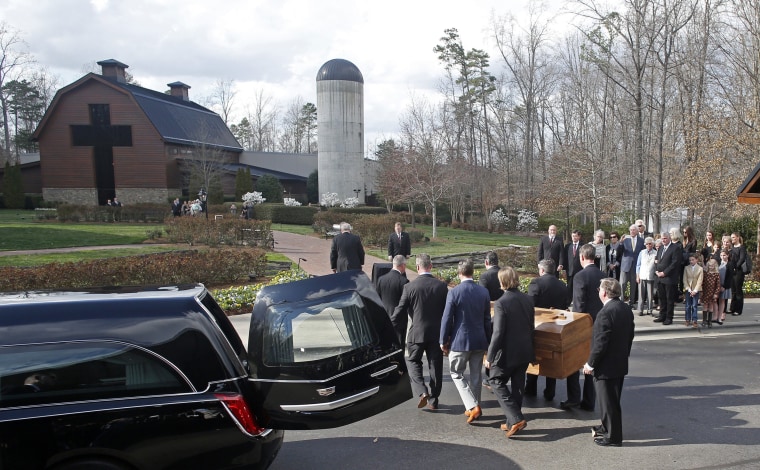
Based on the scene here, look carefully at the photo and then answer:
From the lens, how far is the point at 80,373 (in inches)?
142

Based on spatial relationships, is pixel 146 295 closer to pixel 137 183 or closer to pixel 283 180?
pixel 137 183

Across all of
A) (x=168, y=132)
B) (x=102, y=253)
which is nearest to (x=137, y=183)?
(x=168, y=132)

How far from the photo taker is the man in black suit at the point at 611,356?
16.9 ft

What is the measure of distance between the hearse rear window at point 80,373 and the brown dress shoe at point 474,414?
127 inches

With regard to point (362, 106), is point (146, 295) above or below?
below

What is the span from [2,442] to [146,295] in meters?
1.24

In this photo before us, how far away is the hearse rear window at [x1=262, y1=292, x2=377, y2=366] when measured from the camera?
4.07m

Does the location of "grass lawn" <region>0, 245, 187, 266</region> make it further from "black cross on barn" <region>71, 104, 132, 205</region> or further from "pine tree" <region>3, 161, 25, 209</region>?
"pine tree" <region>3, 161, 25, 209</region>

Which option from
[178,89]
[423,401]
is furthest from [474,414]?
[178,89]

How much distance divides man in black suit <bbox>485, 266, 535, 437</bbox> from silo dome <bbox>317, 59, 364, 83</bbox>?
40225mm

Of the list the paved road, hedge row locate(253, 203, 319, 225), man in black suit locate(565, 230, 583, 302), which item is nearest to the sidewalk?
man in black suit locate(565, 230, 583, 302)

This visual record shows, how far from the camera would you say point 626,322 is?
17.0 ft

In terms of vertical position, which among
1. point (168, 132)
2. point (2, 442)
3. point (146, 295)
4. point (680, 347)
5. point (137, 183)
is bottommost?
point (680, 347)

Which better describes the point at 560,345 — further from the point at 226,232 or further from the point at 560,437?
the point at 226,232
